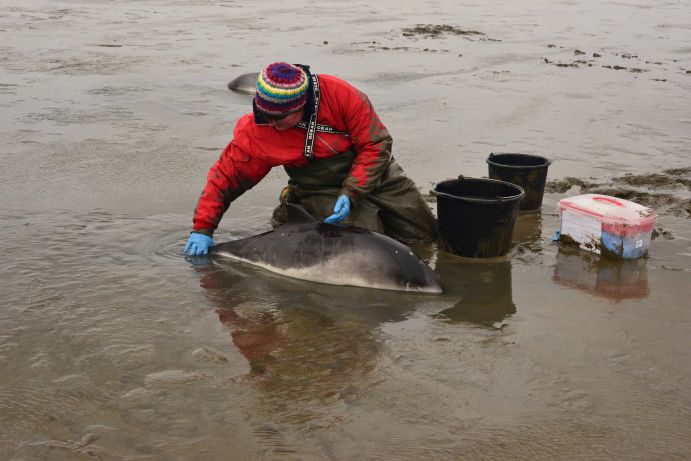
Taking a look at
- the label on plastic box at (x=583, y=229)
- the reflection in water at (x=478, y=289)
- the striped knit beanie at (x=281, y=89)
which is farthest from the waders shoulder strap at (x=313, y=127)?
the label on plastic box at (x=583, y=229)

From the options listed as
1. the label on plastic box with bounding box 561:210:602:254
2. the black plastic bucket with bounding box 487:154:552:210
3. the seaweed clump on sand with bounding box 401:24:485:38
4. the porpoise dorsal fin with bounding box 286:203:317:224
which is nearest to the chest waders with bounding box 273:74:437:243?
the porpoise dorsal fin with bounding box 286:203:317:224

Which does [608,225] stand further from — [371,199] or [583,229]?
[371,199]

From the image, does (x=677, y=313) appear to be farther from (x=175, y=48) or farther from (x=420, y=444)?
(x=175, y=48)

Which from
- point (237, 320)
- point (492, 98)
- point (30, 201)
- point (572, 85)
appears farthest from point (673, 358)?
point (572, 85)

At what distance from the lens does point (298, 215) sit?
5.60 m

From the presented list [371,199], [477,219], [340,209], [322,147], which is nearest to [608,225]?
[477,219]

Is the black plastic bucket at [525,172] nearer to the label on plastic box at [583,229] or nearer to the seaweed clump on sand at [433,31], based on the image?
the label on plastic box at [583,229]

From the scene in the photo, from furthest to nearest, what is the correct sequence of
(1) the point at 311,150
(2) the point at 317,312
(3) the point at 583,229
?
1. (3) the point at 583,229
2. (1) the point at 311,150
3. (2) the point at 317,312

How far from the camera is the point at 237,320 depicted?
4.76 metres

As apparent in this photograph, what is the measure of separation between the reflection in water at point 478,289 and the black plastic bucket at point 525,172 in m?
1.09

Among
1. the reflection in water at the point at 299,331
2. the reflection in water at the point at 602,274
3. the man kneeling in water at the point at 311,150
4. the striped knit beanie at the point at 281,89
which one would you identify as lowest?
the reflection in water at the point at 602,274

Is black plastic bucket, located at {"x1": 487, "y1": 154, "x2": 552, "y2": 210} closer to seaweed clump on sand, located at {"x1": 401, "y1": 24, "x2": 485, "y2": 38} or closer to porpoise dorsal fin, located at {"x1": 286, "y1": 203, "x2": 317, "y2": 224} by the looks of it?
porpoise dorsal fin, located at {"x1": 286, "y1": 203, "x2": 317, "y2": 224}

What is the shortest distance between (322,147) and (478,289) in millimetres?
1477

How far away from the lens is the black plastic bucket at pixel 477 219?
18.3 feet
